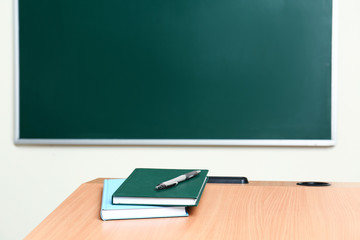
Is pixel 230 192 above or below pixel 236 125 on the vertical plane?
below

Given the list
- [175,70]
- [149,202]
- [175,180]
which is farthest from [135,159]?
[149,202]

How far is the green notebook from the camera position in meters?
0.85

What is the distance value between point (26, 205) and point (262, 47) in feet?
5.31

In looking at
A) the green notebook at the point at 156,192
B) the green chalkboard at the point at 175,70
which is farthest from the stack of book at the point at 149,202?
the green chalkboard at the point at 175,70

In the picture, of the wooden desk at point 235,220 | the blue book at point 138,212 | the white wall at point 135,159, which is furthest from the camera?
the white wall at point 135,159

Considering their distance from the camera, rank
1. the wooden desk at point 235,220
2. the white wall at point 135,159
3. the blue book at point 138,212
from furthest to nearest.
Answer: the white wall at point 135,159
the blue book at point 138,212
the wooden desk at point 235,220

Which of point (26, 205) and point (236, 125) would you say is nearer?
point (236, 125)

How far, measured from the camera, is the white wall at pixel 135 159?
2.17 m

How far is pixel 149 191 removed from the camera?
Result: 2.96ft

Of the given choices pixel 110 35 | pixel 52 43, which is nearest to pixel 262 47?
pixel 110 35

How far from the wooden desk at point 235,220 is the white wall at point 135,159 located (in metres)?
1.17

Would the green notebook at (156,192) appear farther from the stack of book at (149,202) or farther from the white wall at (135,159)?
the white wall at (135,159)

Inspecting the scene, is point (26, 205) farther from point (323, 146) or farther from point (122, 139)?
point (323, 146)

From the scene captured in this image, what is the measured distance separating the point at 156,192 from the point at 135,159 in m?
1.41
